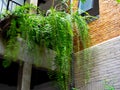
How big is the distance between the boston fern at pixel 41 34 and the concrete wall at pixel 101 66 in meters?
0.49

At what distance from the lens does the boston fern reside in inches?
236

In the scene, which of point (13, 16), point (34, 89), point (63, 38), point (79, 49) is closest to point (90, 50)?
point (79, 49)

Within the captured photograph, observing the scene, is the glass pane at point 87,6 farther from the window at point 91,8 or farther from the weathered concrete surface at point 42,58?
the weathered concrete surface at point 42,58

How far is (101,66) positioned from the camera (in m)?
6.52

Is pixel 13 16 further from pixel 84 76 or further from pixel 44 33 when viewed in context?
pixel 84 76

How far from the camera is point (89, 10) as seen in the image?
7.61m

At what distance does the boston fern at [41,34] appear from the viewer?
6.00 metres

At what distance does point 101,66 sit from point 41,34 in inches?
60.2

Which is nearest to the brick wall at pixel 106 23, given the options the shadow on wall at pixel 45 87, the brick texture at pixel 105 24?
the brick texture at pixel 105 24

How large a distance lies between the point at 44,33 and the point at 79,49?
1.25 m

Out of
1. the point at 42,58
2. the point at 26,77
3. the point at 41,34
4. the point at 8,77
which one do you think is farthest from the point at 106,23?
the point at 8,77

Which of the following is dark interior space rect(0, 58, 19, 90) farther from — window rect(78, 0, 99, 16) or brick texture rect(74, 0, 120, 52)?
window rect(78, 0, 99, 16)


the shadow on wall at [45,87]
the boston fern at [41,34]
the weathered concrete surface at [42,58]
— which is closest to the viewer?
the boston fern at [41,34]

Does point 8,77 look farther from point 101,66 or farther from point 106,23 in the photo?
point 106,23
